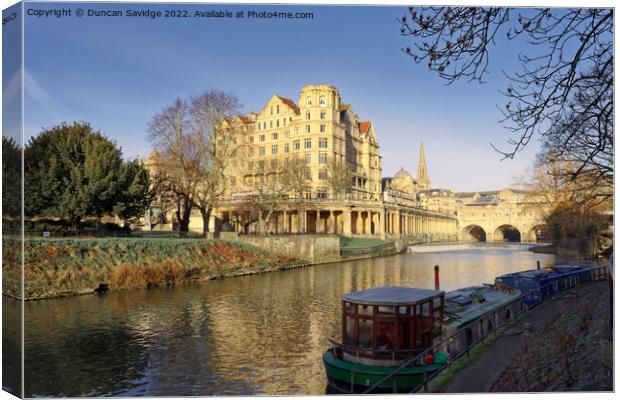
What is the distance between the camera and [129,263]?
1002 inches

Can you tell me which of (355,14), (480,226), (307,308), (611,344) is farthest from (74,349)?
(480,226)

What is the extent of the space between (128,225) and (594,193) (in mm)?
22308

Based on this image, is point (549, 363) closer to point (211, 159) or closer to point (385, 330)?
point (385, 330)

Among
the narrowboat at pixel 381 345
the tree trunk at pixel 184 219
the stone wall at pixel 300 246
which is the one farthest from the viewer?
the stone wall at pixel 300 246

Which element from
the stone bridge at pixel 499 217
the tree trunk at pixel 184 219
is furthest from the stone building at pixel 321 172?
the tree trunk at pixel 184 219

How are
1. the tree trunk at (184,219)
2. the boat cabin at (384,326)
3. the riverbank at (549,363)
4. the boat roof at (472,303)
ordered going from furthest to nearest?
1. the tree trunk at (184,219)
2. the boat roof at (472,303)
3. the boat cabin at (384,326)
4. the riverbank at (549,363)

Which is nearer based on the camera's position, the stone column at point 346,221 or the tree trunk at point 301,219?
the tree trunk at point 301,219

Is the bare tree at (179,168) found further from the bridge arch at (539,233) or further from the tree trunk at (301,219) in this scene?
Answer: the bridge arch at (539,233)

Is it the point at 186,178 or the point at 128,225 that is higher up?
the point at 186,178

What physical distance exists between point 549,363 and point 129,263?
A: 19690 millimetres

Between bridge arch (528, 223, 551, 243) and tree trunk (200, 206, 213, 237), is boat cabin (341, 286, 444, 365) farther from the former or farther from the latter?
tree trunk (200, 206, 213, 237)

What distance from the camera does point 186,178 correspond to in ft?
98.2

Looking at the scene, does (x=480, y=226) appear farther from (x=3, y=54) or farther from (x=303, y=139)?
(x=3, y=54)

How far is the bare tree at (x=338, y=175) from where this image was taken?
32.0 metres
